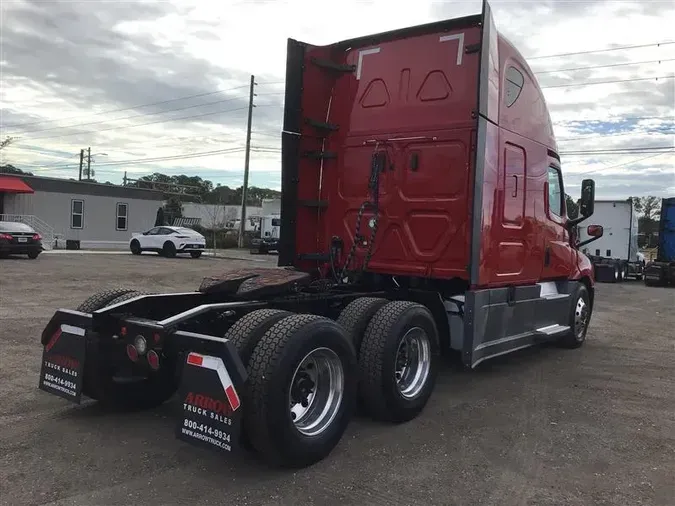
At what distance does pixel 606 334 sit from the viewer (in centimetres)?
998

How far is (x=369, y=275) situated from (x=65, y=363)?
3.41 metres

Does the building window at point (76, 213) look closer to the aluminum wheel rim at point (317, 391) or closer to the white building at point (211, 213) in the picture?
the white building at point (211, 213)

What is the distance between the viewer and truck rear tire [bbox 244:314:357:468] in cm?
359

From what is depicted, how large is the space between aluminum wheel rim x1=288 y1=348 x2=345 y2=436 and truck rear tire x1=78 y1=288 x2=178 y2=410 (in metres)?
0.96

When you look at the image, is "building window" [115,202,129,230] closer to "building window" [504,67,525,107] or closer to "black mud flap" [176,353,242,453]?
"building window" [504,67,525,107]

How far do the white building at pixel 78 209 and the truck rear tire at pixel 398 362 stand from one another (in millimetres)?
29207

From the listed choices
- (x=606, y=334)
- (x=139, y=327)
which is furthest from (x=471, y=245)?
(x=606, y=334)

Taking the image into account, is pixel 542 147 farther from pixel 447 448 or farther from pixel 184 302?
pixel 184 302

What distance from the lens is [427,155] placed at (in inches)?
240

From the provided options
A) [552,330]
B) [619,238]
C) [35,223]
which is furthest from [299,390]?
[35,223]

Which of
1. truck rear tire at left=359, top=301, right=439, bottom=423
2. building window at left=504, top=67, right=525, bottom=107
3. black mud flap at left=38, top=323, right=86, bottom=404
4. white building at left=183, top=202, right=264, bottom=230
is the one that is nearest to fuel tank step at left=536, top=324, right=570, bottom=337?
truck rear tire at left=359, top=301, right=439, bottom=423

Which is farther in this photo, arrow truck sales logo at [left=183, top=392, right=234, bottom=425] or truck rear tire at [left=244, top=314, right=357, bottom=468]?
truck rear tire at [left=244, top=314, right=357, bottom=468]

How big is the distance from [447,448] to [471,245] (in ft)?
6.65

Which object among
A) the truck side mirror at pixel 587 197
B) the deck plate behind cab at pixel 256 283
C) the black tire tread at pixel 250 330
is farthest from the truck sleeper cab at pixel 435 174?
the black tire tread at pixel 250 330
